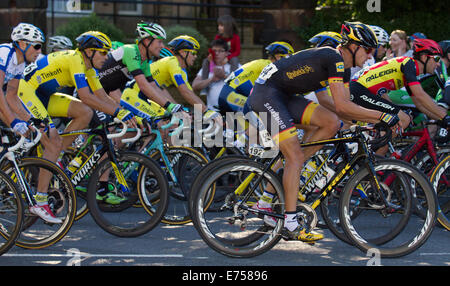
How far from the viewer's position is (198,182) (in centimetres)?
632

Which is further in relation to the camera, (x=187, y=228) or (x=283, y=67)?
(x=187, y=228)

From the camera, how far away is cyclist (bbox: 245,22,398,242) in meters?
6.33

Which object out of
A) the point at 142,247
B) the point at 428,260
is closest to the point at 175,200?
the point at 142,247

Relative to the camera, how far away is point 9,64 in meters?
7.05

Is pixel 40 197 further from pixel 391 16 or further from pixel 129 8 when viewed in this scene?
pixel 129 8

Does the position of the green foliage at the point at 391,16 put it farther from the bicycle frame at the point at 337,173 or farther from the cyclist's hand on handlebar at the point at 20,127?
the cyclist's hand on handlebar at the point at 20,127

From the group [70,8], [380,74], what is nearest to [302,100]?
Result: [380,74]

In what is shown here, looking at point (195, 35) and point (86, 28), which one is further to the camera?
point (195, 35)

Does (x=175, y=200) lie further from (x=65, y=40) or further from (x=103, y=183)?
(x=65, y=40)

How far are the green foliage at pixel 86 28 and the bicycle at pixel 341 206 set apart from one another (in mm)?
8982

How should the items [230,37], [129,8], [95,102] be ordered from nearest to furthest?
1. [95,102]
2. [230,37]
3. [129,8]

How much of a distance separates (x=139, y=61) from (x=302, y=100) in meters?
2.35

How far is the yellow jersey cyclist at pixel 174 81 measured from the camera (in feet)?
27.8
